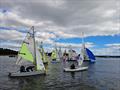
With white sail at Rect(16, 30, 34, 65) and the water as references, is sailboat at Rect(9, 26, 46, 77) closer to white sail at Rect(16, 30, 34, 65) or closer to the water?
white sail at Rect(16, 30, 34, 65)

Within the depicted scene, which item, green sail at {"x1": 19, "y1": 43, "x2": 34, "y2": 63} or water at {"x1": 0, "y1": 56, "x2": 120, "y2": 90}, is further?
green sail at {"x1": 19, "y1": 43, "x2": 34, "y2": 63}

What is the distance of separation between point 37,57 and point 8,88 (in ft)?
53.9

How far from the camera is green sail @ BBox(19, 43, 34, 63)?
46531 mm

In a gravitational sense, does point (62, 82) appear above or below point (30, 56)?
below

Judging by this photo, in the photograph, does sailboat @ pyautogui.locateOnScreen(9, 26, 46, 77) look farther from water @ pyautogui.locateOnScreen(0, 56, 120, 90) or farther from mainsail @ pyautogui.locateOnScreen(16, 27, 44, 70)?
water @ pyautogui.locateOnScreen(0, 56, 120, 90)

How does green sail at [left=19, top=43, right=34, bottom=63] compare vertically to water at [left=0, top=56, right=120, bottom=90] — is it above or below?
above

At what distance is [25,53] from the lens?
154ft

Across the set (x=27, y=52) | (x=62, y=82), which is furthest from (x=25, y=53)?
(x=62, y=82)

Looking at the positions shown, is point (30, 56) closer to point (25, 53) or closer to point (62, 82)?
point (25, 53)

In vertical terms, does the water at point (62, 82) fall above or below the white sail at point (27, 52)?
below

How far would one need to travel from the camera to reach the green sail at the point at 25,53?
153 feet

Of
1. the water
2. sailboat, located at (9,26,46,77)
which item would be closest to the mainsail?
sailboat, located at (9,26,46,77)

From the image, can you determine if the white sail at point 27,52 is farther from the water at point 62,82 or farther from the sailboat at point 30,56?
the water at point 62,82

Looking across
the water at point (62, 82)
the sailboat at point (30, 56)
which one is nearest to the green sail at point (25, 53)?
the sailboat at point (30, 56)
